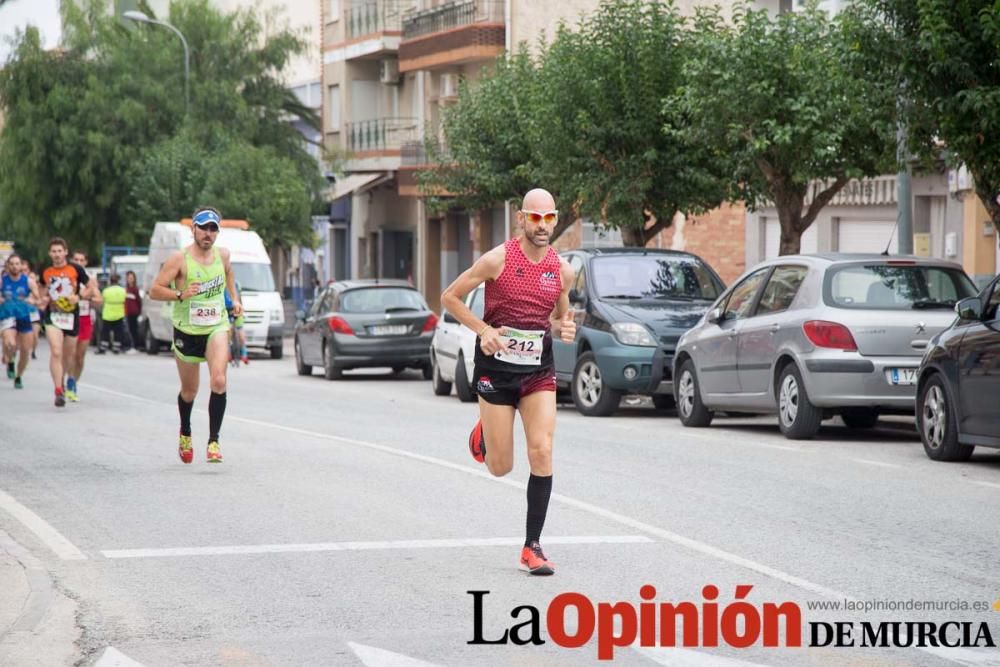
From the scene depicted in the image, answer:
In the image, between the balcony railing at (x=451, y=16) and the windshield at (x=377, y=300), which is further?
the balcony railing at (x=451, y=16)

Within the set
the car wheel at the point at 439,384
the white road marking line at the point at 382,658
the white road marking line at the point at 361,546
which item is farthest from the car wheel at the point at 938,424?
the car wheel at the point at 439,384

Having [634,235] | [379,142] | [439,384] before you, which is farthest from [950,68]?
[379,142]

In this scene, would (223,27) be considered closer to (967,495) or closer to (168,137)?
(168,137)

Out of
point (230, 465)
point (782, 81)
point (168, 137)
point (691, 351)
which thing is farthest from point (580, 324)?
point (168, 137)

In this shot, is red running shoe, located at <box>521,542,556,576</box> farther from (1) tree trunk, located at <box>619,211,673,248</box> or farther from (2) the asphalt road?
(1) tree trunk, located at <box>619,211,673,248</box>

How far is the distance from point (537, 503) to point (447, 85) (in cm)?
4174

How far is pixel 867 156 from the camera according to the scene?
938 inches

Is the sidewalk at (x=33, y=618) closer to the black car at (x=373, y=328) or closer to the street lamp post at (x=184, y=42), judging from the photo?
the black car at (x=373, y=328)

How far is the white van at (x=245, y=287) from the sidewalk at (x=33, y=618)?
29.7 metres

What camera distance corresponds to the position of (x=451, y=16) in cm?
4822

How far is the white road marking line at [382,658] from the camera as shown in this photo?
6.71 metres

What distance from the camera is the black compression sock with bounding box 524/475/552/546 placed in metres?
8.88

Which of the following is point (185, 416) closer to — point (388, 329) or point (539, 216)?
point (539, 216)

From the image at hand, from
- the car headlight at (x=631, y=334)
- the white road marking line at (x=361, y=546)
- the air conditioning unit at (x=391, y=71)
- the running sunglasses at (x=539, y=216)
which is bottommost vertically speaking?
the white road marking line at (x=361, y=546)
